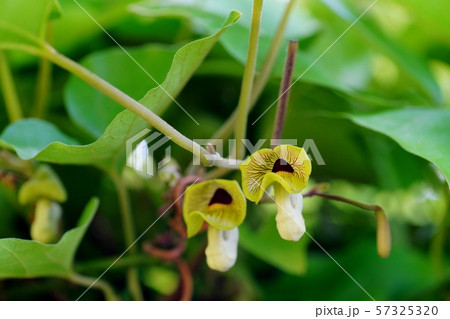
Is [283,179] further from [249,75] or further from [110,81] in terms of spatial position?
[110,81]

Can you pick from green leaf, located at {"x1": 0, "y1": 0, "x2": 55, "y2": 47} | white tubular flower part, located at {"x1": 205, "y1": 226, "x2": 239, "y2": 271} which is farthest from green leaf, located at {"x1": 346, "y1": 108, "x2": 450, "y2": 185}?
green leaf, located at {"x1": 0, "y1": 0, "x2": 55, "y2": 47}

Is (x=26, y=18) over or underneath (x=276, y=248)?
over

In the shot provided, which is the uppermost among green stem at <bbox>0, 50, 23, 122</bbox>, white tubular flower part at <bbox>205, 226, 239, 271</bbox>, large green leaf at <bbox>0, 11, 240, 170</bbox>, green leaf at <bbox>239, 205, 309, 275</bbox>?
green stem at <bbox>0, 50, 23, 122</bbox>

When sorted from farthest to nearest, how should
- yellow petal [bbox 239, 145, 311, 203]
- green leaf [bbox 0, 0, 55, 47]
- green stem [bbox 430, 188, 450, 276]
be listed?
green stem [bbox 430, 188, 450, 276] → green leaf [bbox 0, 0, 55, 47] → yellow petal [bbox 239, 145, 311, 203]

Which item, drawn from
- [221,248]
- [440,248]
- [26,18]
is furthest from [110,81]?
[440,248]

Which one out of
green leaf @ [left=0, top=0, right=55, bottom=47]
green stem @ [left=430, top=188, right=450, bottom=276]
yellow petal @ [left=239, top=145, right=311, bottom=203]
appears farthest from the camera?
green stem @ [left=430, top=188, right=450, bottom=276]

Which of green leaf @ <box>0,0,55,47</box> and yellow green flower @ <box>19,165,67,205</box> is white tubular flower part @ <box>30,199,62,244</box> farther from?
green leaf @ <box>0,0,55,47</box>

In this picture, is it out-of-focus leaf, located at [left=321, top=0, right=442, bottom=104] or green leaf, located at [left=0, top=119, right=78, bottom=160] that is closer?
green leaf, located at [left=0, top=119, right=78, bottom=160]
